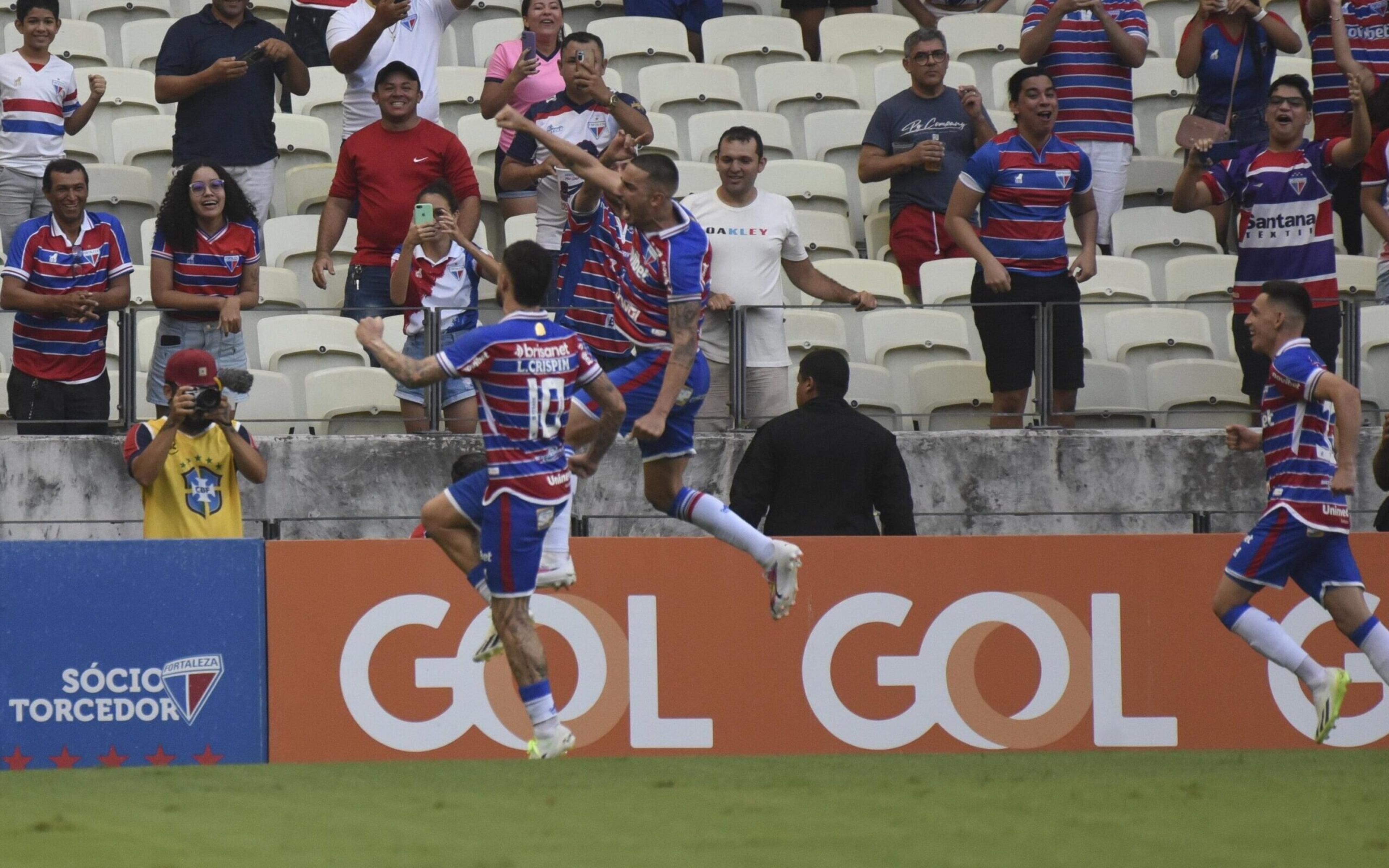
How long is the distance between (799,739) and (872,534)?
1061mm

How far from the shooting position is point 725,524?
847 centimetres

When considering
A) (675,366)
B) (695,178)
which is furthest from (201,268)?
(695,178)

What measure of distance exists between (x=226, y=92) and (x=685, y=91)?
3.26 metres

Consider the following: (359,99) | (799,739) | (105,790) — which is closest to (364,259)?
(359,99)

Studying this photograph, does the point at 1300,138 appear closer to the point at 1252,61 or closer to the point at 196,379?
the point at 1252,61

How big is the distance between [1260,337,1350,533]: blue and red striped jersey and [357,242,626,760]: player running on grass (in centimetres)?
297

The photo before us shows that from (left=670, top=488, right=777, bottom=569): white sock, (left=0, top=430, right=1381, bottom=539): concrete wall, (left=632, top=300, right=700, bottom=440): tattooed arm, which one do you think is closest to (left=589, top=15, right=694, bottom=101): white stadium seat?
(left=0, top=430, right=1381, bottom=539): concrete wall

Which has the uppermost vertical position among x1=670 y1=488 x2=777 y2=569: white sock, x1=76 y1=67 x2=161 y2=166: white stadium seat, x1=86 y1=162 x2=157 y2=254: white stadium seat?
x1=76 y1=67 x2=161 y2=166: white stadium seat

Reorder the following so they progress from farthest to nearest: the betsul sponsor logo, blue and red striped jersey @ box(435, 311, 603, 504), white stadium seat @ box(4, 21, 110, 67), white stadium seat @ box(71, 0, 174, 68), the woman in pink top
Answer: white stadium seat @ box(71, 0, 174, 68), white stadium seat @ box(4, 21, 110, 67), the woman in pink top, the betsul sponsor logo, blue and red striped jersey @ box(435, 311, 603, 504)

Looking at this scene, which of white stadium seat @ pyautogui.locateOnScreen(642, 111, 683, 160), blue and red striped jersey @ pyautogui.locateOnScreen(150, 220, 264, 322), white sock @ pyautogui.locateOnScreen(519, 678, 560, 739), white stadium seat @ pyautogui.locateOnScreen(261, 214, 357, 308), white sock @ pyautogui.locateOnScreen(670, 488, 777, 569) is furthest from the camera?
white stadium seat @ pyautogui.locateOnScreen(642, 111, 683, 160)

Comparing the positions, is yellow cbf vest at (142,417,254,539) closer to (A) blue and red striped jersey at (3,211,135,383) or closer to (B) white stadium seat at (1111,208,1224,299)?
(A) blue and red striped jersey at (3,211,135,383)

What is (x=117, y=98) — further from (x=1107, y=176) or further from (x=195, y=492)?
(x=1107, y=176)

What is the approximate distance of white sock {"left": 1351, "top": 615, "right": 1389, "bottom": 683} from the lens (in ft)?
28.0

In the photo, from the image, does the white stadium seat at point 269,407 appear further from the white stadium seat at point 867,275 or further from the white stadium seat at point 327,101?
the white stadium seat at point 327,101
